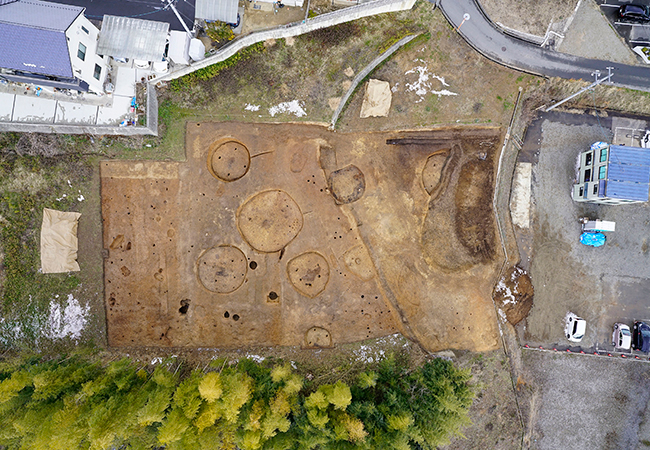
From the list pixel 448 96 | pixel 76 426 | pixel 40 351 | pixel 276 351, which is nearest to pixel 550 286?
pixel 448 96

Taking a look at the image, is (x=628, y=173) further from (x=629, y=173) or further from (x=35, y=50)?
(x=35, y=50)

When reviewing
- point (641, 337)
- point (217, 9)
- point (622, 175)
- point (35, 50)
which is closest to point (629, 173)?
point (622, 175)

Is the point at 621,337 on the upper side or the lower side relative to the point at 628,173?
lower

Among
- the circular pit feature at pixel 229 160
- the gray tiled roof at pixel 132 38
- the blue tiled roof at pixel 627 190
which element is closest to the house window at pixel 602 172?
the blue tiled roof at pixel 627 190

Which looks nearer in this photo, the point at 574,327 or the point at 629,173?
the point at 629,173

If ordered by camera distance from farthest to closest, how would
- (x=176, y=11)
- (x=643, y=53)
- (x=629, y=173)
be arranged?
(x=643, y=53)
(x=629, y=173)
(x=176, y=11)

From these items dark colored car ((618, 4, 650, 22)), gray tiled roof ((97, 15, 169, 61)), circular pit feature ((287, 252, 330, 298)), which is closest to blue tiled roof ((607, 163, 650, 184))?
dark colored car ((618, 4, 650, 22))
